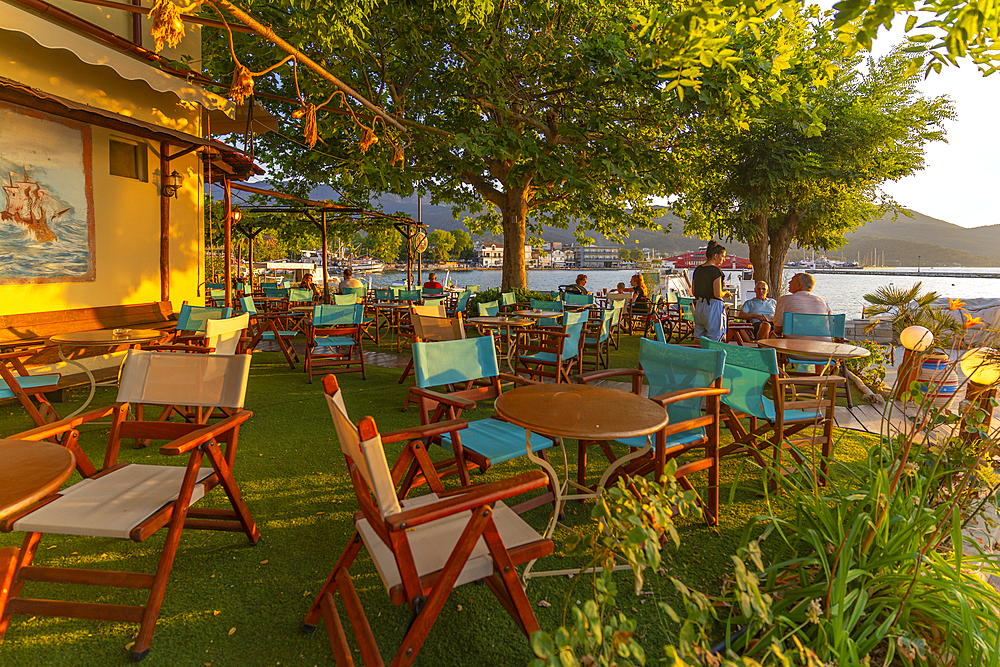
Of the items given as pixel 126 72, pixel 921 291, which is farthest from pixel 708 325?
pixel 126 72

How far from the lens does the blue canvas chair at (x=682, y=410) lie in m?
2.53

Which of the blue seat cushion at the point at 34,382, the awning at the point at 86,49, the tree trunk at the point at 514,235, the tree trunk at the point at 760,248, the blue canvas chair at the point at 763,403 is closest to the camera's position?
the blue canvas chair at the point at 763,403

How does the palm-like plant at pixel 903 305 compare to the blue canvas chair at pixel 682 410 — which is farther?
the palm-like plant at pixel 903 305

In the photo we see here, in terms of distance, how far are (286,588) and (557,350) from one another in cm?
321

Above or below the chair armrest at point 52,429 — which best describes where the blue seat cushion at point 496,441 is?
below

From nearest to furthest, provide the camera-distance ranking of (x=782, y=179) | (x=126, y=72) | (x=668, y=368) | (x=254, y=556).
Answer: (x=254, y=556) < (x=668, y=368) < (x=126, y=72) < (x=782, y=179)

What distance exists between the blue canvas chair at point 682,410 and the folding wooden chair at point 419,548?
1.00 meters

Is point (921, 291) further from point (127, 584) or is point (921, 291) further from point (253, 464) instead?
point (127, 584)

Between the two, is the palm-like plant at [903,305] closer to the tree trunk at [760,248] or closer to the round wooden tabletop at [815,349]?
the round wooden tabletop at [815,349]

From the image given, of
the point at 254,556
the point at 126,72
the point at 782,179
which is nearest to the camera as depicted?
the point at 254,556

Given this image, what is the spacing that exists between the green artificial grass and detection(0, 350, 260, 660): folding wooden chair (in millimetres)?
141

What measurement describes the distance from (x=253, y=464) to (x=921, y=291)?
680 centimetres

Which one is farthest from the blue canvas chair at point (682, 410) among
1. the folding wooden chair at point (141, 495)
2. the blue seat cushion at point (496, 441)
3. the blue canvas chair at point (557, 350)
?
the folding wooden chair at point (141, 495)

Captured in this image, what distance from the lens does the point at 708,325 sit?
18.1 ft
